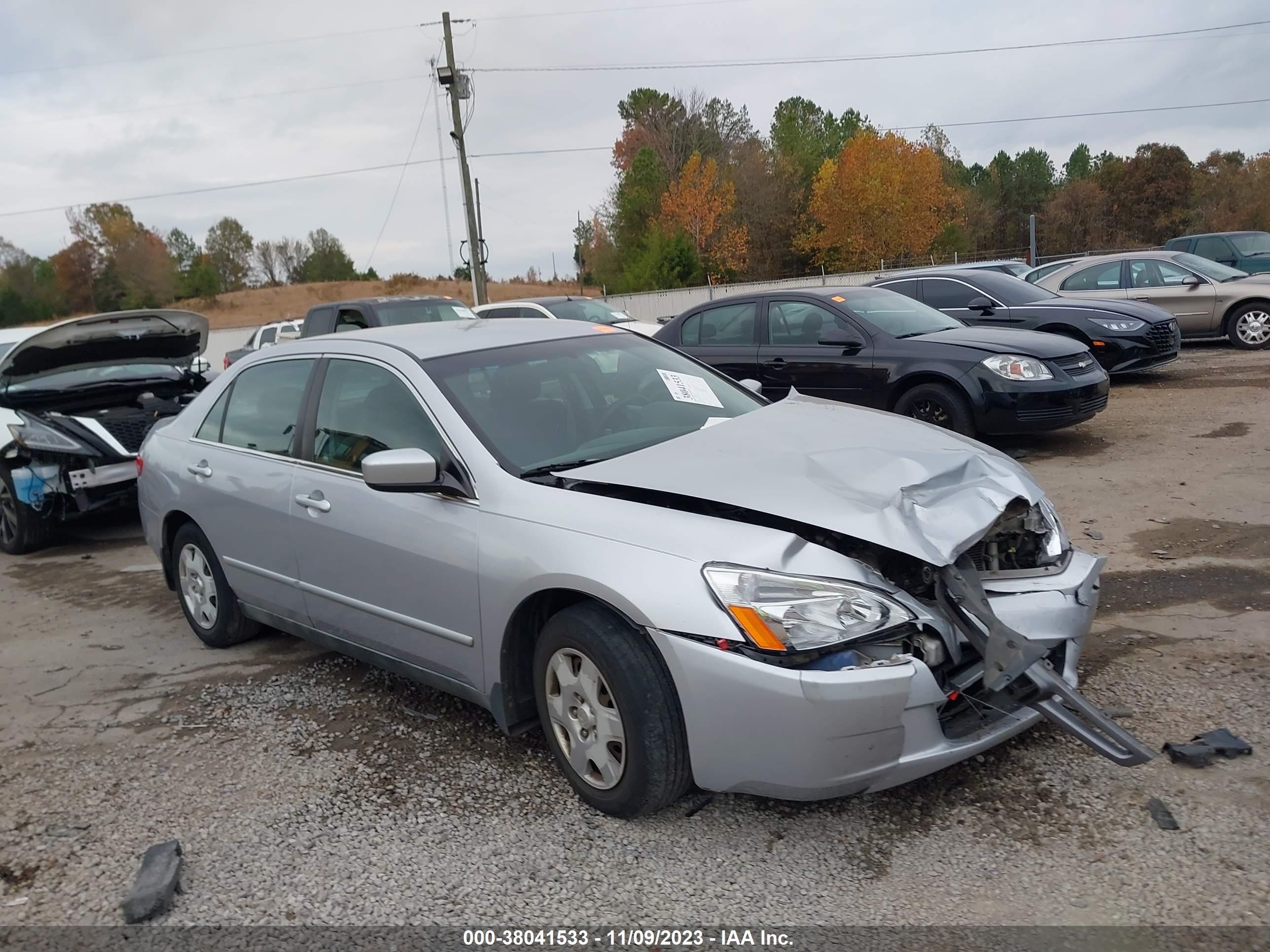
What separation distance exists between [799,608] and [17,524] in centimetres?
711

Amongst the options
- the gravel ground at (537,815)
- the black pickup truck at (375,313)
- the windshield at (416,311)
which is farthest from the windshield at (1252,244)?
the gravel ground at (537,815)

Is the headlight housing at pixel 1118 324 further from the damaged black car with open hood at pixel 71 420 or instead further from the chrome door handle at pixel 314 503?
the chrome door handle at pixel 314 503

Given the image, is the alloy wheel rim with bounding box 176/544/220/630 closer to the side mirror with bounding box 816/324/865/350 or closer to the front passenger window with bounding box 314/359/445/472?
the front passenger window with bounding box 314/359/445/472

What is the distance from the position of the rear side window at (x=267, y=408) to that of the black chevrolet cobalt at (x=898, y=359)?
16.8ft

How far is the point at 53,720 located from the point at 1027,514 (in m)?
4.17

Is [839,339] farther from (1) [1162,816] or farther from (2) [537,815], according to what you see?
(2) [537,815]

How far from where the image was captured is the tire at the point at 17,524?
7543 mm

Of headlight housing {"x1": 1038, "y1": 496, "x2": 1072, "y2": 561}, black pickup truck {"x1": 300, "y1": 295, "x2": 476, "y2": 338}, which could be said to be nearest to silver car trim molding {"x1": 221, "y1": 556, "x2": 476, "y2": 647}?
headlight housing {"x1": 1038, "y1": 496, "x2": 1072, "y2": 561}

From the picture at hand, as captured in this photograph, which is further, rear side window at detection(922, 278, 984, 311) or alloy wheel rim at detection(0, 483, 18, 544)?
rear side window at detection(922, 278, 984, 311)

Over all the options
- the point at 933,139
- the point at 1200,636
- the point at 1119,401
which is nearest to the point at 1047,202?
the point at 933,139

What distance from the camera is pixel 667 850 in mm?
3014

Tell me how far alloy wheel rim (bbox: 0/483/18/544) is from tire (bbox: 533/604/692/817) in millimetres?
6210

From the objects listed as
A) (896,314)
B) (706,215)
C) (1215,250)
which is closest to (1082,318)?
(896,314)

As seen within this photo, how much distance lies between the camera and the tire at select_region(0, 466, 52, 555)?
754cm
